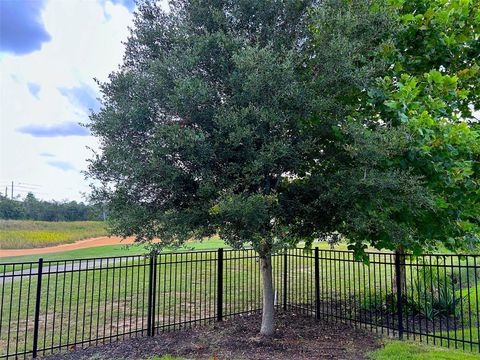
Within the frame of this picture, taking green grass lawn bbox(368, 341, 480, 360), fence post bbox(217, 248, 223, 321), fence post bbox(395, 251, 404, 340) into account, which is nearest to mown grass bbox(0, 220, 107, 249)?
fence post bbox(217, 248, 223, 321)

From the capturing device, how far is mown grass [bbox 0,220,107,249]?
22.7 meters

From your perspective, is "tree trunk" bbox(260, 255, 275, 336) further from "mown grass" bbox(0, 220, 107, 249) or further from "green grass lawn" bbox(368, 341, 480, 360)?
"mown grass" bbox(0, 220, 107, 249)

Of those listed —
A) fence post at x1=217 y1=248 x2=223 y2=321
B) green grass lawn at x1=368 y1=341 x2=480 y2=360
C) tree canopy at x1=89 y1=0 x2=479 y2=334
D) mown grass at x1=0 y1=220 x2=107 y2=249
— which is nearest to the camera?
tree canopy at x1=89 y1=0 x2=479 y2=334

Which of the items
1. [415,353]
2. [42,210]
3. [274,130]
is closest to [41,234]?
[42,210]

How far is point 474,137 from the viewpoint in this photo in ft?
14.3

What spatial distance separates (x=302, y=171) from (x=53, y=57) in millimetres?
8286

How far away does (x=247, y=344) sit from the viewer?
529 centimetres

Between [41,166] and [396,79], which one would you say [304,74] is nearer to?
[396,79]

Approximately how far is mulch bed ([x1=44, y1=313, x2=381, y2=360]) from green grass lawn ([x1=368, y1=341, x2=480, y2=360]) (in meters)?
0.24

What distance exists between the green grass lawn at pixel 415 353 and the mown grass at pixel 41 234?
17281 millimetres

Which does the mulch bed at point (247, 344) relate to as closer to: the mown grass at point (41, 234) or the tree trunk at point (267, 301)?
the tree trunk at point (267, 301)

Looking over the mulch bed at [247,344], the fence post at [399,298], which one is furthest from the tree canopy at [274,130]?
the mulch bed at [247,344]

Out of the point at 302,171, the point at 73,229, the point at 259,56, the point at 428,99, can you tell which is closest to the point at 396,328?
the point at 302,171

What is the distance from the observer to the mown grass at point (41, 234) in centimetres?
2273
